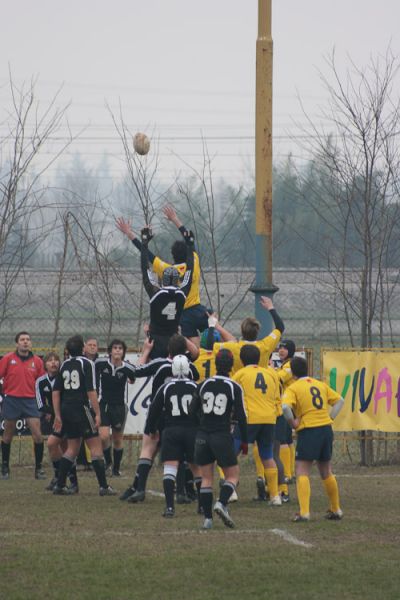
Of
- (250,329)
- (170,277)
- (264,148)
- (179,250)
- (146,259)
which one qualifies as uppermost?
(264,148)

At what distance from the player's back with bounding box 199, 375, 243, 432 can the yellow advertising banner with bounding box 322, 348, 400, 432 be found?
7547 mm

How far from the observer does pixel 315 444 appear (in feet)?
39.9

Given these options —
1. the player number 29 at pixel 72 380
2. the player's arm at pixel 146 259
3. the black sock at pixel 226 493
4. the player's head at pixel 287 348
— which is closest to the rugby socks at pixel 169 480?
the black sock at pixel 226 493

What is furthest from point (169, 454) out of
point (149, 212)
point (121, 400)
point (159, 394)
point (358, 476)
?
point (149, 212)

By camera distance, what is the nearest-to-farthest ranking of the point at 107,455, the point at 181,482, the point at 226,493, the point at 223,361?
the point at 226,493, the point at 223,361, the point at 181,482, the point at 107,455

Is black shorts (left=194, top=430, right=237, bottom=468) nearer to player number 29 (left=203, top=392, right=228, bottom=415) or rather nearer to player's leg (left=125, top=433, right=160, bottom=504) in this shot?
player number 29 (left=203, top=392, right=228, bottom=415)

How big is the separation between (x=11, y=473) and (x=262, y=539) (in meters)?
8.19

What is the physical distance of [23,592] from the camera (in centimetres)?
847

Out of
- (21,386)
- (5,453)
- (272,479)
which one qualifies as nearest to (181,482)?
(272,479)

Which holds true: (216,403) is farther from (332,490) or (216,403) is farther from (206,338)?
(206,338)

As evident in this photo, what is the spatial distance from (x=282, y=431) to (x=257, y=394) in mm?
1623

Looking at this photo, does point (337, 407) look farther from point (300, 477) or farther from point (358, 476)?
point (358, 476)

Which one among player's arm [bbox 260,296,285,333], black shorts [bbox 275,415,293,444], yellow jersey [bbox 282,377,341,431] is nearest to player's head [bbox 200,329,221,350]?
player's arm [bbox 260,296,285,333]

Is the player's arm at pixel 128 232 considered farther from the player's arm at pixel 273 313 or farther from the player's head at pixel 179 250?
the player's arm at pixel 273 313
